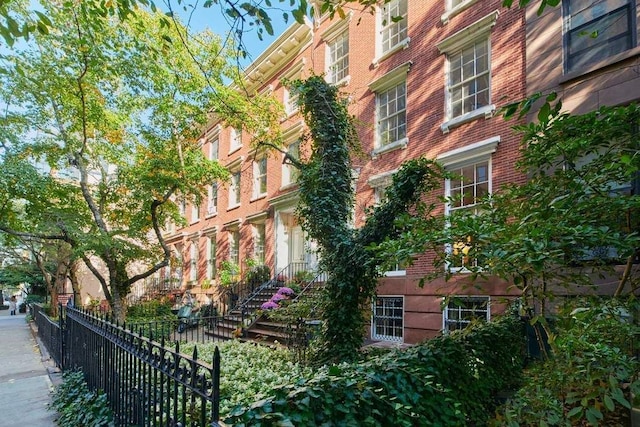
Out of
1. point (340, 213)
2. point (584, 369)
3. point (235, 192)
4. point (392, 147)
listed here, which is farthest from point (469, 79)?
point (235, 192)

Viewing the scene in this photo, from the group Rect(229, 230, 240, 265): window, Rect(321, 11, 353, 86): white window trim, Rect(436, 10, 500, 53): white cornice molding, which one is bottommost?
Rect(229, 230, 240, 265): window

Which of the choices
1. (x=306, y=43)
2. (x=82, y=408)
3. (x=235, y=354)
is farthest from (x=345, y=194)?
(x=306, y=43)

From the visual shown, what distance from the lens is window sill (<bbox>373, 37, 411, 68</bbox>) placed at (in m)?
11.8

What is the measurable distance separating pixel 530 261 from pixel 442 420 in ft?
6.09

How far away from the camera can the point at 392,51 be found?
12234mm

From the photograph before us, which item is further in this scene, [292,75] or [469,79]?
[292,75]

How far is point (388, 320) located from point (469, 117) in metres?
5.95

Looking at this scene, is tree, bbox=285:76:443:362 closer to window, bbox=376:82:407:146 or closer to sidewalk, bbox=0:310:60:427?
window, bbox=376:82:407:146

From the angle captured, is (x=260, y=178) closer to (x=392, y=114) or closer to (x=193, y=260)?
(x=392, y=114)

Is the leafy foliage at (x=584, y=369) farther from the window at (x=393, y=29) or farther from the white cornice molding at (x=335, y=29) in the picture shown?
the white cornice molding at (x=335, y=29)

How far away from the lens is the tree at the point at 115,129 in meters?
11.1

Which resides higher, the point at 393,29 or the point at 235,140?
the point at 393,29

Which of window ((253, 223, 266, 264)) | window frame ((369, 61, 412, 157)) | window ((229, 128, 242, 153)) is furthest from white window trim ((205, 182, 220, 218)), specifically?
window frame ((369, 61, 412, 157))

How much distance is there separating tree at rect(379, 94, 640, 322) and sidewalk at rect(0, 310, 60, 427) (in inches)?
189
